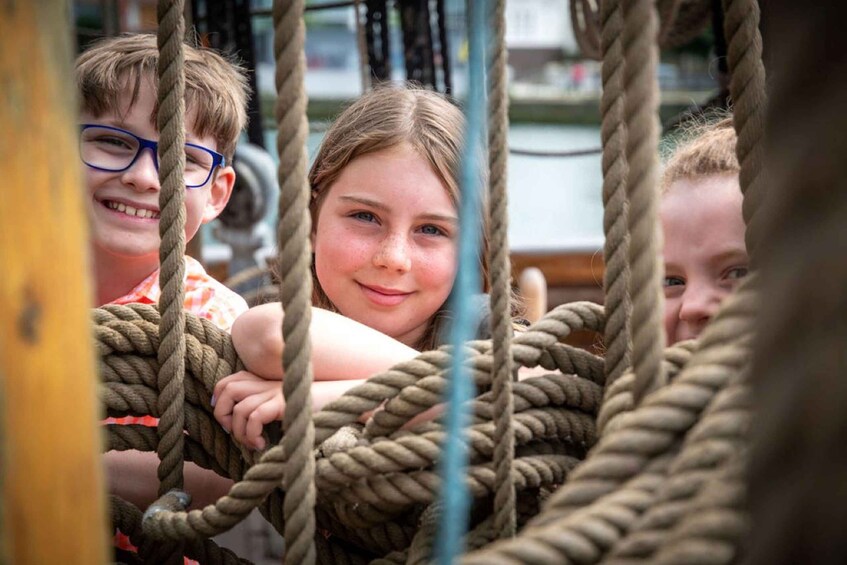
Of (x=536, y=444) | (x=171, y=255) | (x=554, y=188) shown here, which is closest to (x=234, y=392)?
(x=171, y=255)

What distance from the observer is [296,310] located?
59 centimetres

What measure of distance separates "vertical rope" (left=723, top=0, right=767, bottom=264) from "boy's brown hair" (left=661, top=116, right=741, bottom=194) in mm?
397

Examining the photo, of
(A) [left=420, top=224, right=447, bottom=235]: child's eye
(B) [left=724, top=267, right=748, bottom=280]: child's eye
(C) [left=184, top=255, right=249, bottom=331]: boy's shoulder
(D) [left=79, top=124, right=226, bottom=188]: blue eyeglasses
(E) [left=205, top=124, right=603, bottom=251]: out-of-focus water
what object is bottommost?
(E) [left=205, top=124, right=603, bottom=251]: out-of-focus water

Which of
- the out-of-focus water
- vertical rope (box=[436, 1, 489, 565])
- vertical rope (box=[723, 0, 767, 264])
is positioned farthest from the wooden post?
the out-of-focus water

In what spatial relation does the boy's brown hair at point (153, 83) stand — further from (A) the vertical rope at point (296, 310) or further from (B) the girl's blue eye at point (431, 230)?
(A) the vertical rope at point (296, 310)

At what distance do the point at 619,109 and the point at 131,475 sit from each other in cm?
60

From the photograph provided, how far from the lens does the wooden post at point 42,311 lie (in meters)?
Result: 0.38

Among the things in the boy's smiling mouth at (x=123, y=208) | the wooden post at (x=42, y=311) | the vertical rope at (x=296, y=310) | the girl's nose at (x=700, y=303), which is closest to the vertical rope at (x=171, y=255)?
the vertical rope at (x=296, y=310)

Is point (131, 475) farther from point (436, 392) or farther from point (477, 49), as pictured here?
point (477, 49)

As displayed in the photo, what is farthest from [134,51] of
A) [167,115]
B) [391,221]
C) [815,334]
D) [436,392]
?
[815,334]

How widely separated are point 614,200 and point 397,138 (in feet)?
1.94

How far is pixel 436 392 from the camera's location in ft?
2.19

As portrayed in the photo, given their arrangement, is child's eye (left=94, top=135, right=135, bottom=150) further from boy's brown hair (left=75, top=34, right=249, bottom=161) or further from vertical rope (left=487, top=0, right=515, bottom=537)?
vertical rope (left=487, top=0, right=515, bottom=537)

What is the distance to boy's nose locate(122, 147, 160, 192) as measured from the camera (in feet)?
3.60
